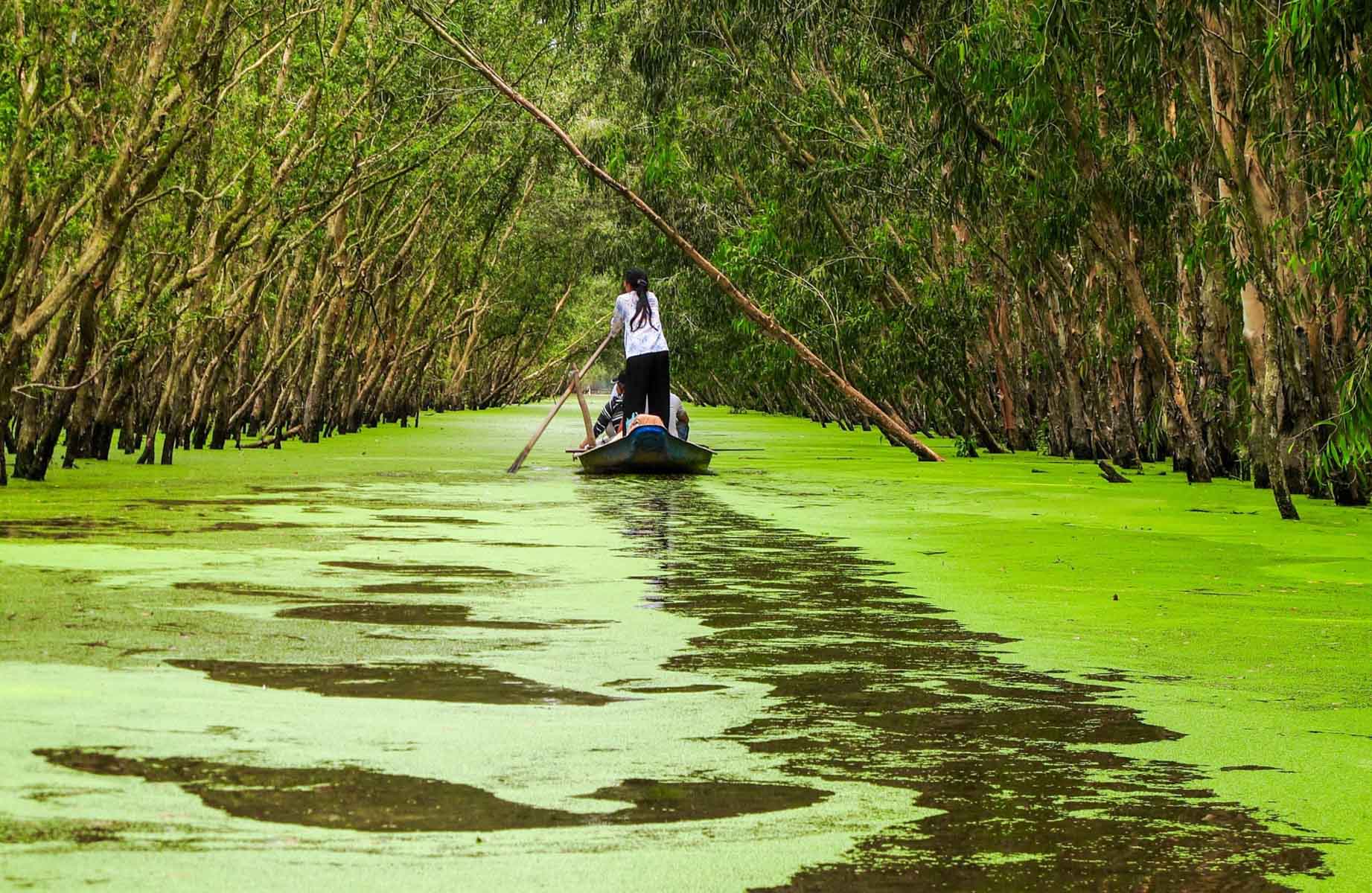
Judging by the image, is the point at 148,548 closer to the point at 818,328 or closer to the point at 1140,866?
the point at 1140,866

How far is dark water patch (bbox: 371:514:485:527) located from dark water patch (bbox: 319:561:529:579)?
9.94ft

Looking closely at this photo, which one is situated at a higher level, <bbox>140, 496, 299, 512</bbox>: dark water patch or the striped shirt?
the striped shirt

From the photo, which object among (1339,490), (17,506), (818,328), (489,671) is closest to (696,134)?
(818,328)

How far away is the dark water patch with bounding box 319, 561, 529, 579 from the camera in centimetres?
1008

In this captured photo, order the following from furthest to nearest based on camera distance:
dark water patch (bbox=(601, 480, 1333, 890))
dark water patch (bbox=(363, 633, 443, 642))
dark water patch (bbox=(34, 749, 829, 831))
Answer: dark water patch (bbox=(363, 633, 443, 642)) < dark water patch (bbox=(34, 749, 829, 831)) < dark water patch (bbox=(601, 480, 1333, 890))

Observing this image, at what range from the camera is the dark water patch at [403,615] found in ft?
26.1

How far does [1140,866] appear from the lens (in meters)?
4.04

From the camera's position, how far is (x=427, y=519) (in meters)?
14.2

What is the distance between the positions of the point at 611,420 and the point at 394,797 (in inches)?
750

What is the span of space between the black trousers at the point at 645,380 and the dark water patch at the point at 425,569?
1016cm

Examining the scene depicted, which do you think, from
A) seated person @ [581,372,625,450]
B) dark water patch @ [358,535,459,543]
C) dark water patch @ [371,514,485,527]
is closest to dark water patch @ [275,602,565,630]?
dark water patch @ [358,535,459,543]

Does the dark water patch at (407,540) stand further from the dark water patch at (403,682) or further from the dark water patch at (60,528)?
the dark water patch at (403,682)

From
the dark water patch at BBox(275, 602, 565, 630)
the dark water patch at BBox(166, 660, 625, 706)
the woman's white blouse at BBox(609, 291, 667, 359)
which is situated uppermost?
the woman's white blouse at BBox(609, 291, 667, 359)

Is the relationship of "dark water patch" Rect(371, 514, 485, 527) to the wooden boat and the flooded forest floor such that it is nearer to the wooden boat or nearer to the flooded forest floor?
the flooded forest floor
